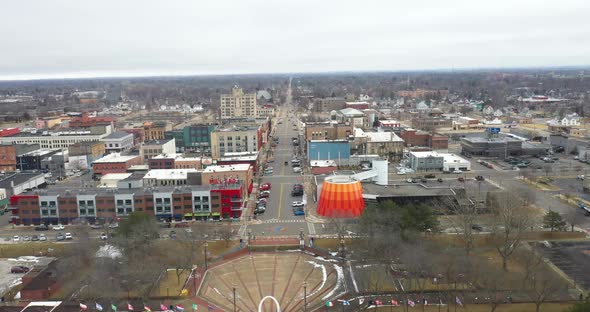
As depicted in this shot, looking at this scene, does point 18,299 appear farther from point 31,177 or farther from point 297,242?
point 31,177

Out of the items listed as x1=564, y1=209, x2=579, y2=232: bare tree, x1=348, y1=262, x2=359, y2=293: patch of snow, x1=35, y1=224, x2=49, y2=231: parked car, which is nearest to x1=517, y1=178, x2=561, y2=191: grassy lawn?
x1=564, y1=209, x2=579, y2=232: bare tree

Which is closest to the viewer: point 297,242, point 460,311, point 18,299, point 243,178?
point 460,311

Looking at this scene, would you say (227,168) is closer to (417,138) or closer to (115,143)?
(115,143)

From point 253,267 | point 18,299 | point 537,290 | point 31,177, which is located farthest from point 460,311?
point 31,177

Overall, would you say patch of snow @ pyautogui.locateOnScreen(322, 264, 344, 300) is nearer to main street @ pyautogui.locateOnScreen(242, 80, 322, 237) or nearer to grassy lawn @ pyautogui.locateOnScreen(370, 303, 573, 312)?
grassy lawn @ pyautogui.locateOnScreen(370, 303, 573, 312)

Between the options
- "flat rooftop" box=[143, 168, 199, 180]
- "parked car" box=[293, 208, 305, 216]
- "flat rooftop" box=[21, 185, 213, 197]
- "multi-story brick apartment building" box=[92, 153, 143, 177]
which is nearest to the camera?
"flat rooftop" box=[21, 185, 213, 197]
